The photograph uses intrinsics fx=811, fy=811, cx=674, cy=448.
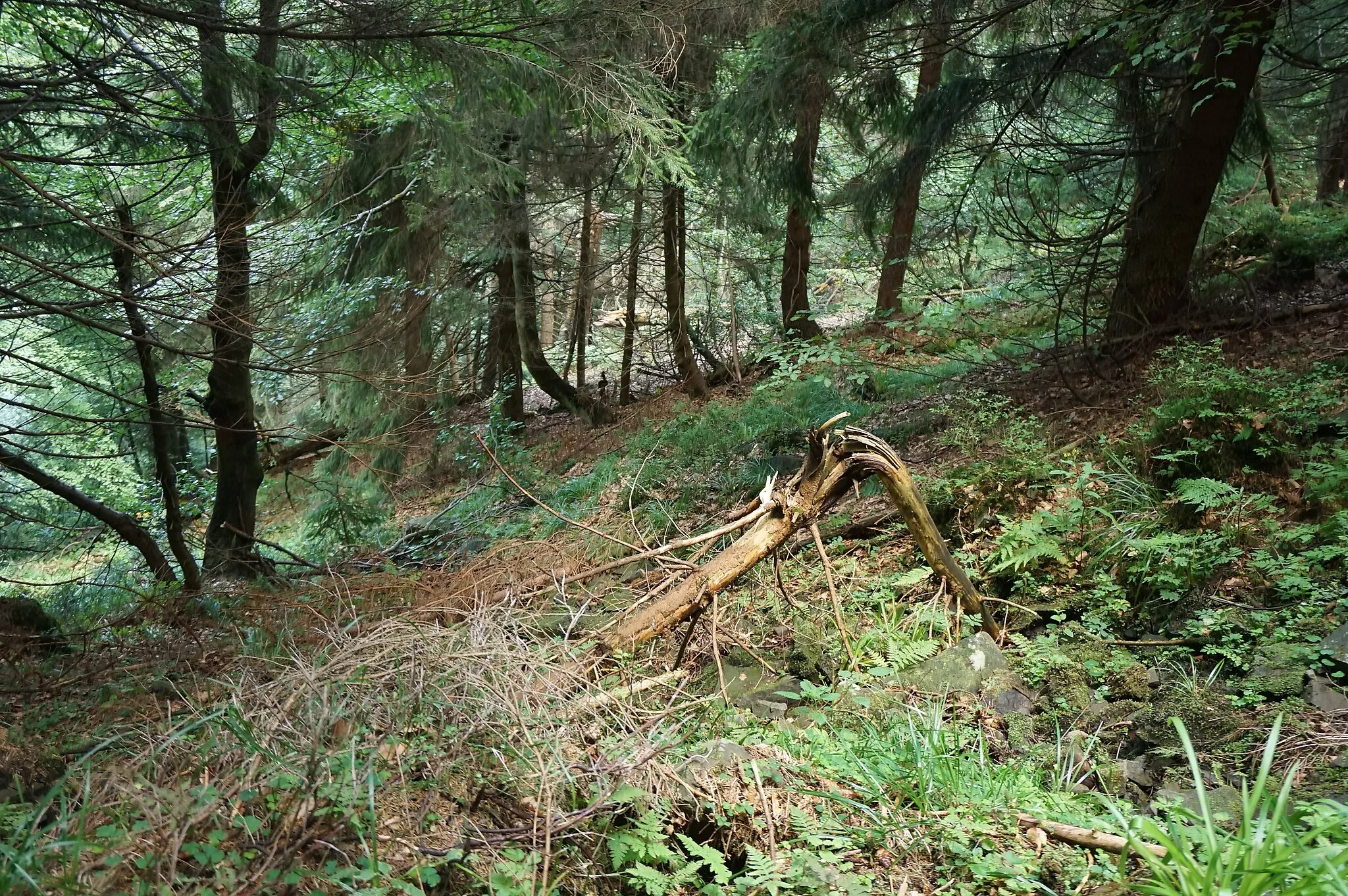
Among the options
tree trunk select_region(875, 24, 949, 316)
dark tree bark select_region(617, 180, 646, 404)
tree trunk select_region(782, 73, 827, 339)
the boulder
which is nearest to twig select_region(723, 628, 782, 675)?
the boulder

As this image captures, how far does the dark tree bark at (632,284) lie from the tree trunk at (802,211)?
211 centimetres

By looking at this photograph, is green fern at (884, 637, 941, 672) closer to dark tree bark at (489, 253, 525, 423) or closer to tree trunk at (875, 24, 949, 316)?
tree trunk at (875, 24, 949, 316)

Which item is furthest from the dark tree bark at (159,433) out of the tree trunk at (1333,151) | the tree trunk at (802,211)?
the tree trunk at (1333,151)

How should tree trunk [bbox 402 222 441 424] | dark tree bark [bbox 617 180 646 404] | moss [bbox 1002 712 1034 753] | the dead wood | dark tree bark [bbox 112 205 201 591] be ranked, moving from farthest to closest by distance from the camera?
the dead wood, dark tree bark [bbox 617 180 646 404], tree trunk [bbox 402 222 441 424], dark tree bark [bbox 112 205 201 591], moss [bbox 1002 712 1034 753]

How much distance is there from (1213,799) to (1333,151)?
1273cm

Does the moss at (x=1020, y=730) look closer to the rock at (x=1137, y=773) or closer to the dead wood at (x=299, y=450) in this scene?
the rock at (x=1137, y=773)

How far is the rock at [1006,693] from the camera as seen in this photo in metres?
4.02

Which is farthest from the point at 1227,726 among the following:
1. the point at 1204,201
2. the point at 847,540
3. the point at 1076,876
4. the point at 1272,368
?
the point at 1204,201

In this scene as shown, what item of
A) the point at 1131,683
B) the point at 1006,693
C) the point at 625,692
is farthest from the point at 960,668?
the point at 625,692

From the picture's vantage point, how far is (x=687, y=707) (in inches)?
150

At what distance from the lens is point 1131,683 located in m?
3.95

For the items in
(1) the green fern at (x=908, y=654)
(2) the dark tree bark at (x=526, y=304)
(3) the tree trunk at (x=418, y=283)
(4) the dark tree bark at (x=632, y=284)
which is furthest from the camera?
(4) the dark tree bark at (x=632, y=284)

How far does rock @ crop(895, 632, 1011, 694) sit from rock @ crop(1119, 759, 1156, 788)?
0.82 metres

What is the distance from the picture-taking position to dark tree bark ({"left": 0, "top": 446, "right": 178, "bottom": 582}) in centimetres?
521
